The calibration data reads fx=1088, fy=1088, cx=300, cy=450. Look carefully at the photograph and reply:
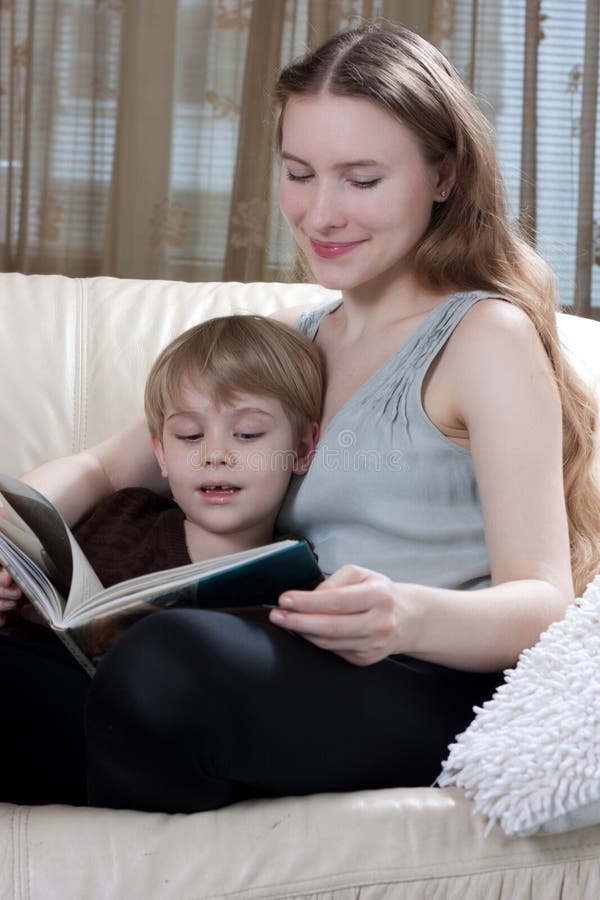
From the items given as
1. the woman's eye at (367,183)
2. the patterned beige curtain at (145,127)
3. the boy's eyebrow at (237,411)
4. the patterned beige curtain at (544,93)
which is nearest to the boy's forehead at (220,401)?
the boy's eyebrow at (237,411)

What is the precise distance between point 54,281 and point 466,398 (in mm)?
831

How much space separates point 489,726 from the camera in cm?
94

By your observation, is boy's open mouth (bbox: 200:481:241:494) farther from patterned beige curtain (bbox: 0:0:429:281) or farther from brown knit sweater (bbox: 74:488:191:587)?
patterned beige curtain (bbox: 0:0:429:281)

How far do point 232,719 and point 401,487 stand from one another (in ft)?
1.20

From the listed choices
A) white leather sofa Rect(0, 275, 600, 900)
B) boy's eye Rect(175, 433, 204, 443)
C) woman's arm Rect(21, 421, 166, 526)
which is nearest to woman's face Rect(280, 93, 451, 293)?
boy's eye Rect(175, 433, 204, 443)

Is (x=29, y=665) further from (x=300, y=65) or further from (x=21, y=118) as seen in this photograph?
(x=21, y=118)

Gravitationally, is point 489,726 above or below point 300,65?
below

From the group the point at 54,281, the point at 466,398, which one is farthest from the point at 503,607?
the point at 54,281

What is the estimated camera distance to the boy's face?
1.24m

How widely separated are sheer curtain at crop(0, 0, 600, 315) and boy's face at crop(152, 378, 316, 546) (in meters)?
1.26

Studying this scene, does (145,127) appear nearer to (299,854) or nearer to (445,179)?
(445,179)

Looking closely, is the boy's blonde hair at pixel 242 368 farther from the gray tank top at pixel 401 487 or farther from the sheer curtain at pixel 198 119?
the sheer curtain at pixel 198 119

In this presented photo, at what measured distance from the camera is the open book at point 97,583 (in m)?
0.87

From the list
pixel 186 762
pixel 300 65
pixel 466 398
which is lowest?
pixel 186 762
